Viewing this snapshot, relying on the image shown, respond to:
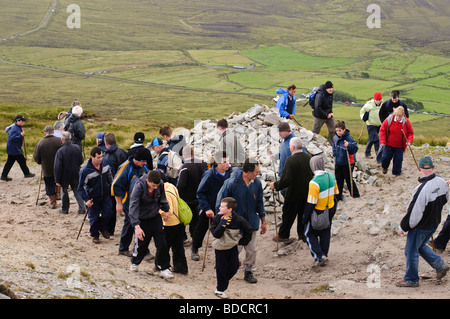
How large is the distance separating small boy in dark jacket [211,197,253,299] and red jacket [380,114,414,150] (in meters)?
7.30

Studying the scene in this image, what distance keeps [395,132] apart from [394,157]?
3.05ft

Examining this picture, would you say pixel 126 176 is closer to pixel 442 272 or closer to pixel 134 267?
pixel 134 267

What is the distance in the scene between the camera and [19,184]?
53.8 feet

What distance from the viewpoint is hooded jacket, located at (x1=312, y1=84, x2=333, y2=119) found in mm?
15422

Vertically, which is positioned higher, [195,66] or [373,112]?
[373,112]

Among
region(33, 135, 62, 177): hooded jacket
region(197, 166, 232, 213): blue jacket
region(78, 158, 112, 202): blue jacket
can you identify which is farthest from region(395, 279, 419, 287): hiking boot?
region(33, 135, 62, 177): hooded jacket

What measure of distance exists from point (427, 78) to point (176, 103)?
52.2 meters

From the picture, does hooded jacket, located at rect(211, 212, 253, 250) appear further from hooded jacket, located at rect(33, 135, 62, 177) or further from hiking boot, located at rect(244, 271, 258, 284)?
hooded jacket, located at rect(33, 135, 62, 177)

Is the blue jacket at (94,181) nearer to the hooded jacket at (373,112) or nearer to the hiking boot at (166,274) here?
the hiking boot at (166,274)

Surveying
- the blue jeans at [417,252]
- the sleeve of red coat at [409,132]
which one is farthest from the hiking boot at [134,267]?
the sleeve of red coat at [409,132]

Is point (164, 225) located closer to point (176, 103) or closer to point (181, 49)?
point (176, 103)

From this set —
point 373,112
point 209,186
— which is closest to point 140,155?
point 209,186

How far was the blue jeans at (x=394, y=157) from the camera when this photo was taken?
14618 millimetres

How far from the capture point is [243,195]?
29.7ft
